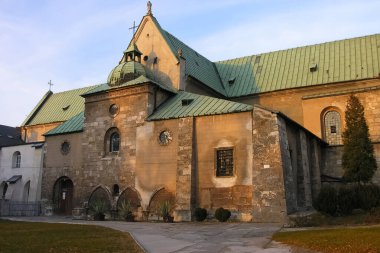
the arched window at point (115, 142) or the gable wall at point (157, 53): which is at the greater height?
the gable wall at point (157, 53)

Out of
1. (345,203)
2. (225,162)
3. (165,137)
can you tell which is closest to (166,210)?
(225,162)

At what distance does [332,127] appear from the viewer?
33625 millimetres

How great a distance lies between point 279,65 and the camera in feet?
128

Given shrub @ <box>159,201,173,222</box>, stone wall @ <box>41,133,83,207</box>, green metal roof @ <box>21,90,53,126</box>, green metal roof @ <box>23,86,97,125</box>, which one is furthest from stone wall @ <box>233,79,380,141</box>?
green metal roof @ <box>21,90,53,126</box>

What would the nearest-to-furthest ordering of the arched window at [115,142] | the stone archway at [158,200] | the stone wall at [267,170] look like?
the stone wall at [267,170], the stone archway at [158,200], the arched window at [115,142]

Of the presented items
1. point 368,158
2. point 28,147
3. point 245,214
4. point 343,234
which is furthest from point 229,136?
point 28,147

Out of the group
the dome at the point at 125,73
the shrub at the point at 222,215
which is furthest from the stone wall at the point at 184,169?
the dome at the point at 125,73

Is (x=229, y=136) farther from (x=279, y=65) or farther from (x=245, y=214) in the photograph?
(x=279, y=65)

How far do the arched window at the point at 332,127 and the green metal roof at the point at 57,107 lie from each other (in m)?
26.1

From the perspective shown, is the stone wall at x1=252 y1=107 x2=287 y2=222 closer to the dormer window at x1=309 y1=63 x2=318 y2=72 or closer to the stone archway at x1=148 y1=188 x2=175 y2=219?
the stone archway at x1=148 y1=188 x2=175 y2=219

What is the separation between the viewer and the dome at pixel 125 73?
31.5 meters

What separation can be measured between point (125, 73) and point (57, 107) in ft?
66.0

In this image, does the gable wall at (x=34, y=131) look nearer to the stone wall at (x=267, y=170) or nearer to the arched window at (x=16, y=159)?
the arched window at (x=16, y=159)

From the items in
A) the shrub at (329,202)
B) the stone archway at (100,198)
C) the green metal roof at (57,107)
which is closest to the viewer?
the shrub at (329,202)
